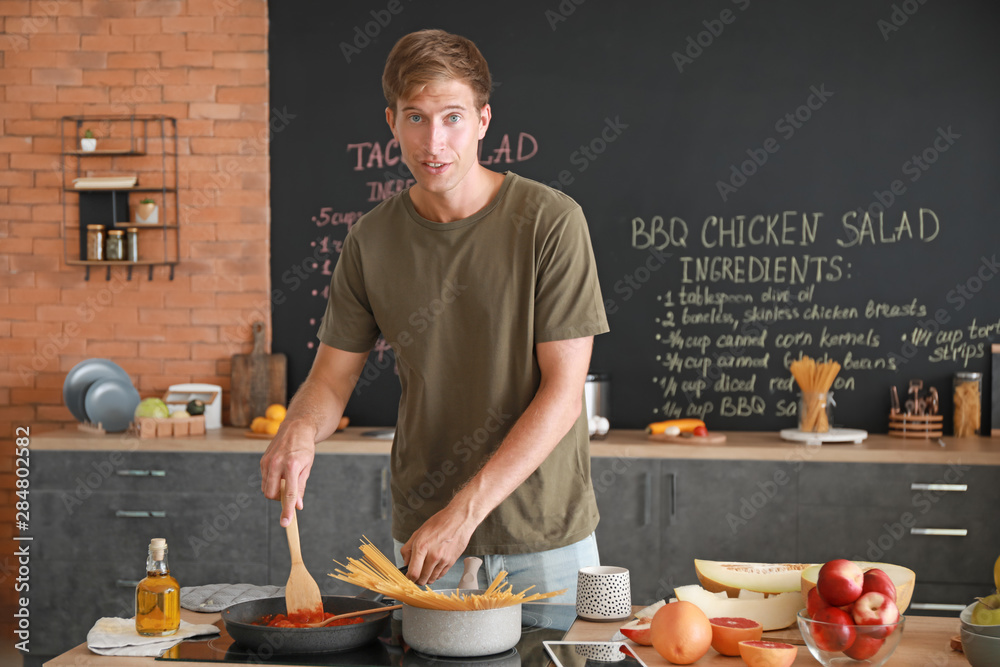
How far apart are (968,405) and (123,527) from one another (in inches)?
130

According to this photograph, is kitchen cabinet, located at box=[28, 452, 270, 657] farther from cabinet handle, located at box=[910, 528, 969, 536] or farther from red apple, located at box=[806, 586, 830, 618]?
red apple, located at box=[806, 586, 830, 618]

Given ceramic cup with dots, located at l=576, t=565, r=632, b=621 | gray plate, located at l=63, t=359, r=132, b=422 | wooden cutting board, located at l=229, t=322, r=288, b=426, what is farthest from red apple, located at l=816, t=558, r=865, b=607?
gray plate, located at l=63, t=359, r=132, b=422

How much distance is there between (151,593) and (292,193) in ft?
9.05

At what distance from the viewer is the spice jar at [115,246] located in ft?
13.0

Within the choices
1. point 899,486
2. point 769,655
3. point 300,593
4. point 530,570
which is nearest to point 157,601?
point 300,593

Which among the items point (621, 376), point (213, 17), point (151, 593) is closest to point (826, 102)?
point (621, 376)

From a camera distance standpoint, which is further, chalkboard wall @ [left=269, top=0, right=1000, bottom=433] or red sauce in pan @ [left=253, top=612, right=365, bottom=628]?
chalkboard wall @ [left=269, top=0, right=1000, bottom=433]

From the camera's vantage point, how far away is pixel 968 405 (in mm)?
3672

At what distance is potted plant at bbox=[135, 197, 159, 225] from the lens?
397cm

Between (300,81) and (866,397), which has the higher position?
(300,81)

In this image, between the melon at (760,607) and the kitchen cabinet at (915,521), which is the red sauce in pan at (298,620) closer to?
the melon at (760,607)

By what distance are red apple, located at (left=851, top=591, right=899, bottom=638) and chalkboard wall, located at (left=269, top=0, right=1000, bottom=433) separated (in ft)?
8.67

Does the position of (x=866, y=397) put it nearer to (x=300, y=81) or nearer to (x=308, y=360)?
(x=308, y=360)

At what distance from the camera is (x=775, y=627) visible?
1.46 m
